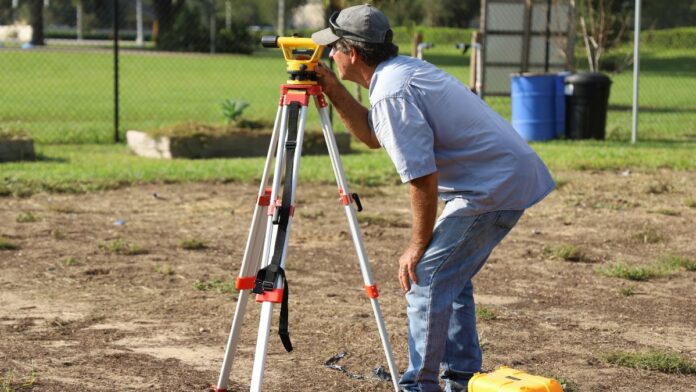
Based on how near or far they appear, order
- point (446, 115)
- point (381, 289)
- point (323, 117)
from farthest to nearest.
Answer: point (381, 289), point (323, 117), point (446, 115)

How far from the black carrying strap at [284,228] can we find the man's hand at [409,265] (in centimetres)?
49

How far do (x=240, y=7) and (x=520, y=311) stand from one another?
59768 millimetres

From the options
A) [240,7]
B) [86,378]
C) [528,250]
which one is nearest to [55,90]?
[528,250]

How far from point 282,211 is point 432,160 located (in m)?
0.72

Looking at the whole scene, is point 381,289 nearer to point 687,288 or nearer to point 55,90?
point 687,288

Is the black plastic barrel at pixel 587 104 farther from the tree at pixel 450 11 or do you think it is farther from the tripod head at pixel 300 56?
the tree at pixel 450 11

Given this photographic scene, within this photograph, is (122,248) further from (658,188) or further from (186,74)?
(186,74)

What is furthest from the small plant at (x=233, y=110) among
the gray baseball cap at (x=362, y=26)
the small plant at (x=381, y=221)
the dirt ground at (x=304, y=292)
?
the gray baseball cap at (x=362, y=26)

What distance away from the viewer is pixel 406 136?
424 cm

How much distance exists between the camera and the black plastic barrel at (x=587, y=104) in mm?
16219

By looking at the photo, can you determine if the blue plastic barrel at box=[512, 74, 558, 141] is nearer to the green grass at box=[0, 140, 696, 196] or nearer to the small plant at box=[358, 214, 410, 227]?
the green grass at box=[0, 140, 696, 196]

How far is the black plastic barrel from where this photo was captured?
16.2m

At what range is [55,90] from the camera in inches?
1029

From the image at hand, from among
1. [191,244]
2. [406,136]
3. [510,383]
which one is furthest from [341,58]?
[191,244]
